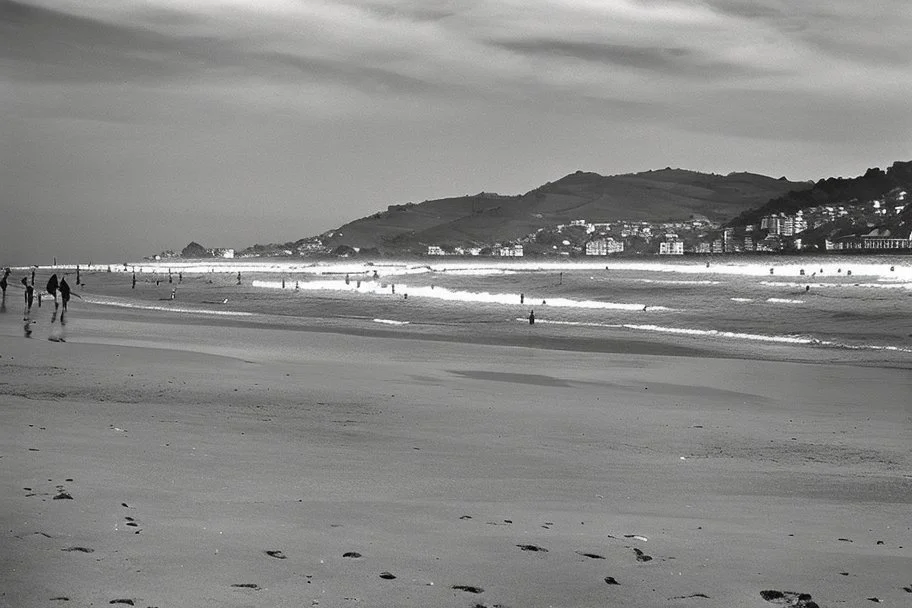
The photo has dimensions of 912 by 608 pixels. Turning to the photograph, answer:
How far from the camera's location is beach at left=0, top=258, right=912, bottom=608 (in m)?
5.28

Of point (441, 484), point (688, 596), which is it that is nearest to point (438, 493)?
point (441, 484)

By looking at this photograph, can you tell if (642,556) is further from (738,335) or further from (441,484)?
(738,335)

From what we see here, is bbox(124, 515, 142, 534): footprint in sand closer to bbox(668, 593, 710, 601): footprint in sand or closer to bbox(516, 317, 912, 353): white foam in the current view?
bbox(668, 593, 710, 601): footprint in sand

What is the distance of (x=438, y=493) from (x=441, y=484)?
40 centimetres

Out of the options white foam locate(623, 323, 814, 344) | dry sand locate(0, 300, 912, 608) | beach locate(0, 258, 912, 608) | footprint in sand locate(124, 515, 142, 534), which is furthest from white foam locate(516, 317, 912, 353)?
footprint in sand locate(124, 515, 142, 534)

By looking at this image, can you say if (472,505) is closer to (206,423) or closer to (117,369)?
(206,423)

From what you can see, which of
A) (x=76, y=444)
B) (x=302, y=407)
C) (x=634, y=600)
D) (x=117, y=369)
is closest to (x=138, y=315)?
(x=117, y=369)

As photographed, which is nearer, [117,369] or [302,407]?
[302,407]

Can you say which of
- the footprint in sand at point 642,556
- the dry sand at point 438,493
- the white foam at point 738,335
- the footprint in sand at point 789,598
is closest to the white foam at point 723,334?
the white foam at point 738,335

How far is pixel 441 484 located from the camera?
824cm

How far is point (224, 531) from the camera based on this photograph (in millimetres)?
6102

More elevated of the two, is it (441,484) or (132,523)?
(132,523)

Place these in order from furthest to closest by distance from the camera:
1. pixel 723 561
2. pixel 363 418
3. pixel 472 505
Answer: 1. pixel 363 418
2. pixel 472 505
3. pixel 723 561

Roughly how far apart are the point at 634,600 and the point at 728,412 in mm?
10256
